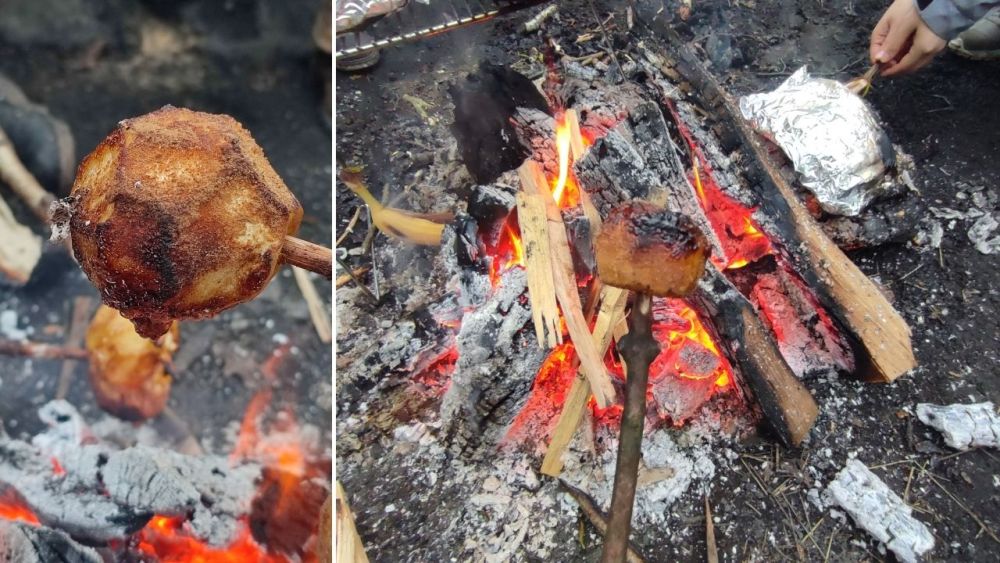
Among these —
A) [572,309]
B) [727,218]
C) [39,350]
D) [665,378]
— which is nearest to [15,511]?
[39,350]

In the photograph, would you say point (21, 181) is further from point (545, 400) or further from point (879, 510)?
point (879, 510)

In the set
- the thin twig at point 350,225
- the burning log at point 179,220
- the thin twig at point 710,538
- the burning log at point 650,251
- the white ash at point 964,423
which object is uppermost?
the burning log at point 179,220

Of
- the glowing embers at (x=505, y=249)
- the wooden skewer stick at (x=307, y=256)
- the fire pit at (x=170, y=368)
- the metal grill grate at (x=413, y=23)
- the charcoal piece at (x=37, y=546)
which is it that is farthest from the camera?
the metal grill grate at (x=413, y=23)

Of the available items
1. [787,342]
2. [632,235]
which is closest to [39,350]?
[632,235]

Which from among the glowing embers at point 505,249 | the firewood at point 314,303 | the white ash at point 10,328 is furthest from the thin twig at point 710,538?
the white ash at point 10,328

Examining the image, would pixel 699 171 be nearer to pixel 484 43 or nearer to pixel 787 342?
pixel 787 342

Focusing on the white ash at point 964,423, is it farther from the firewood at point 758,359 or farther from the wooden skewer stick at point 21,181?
the wooden skewer stick at point 21,181

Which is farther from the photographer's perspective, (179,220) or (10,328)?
(10,328)
